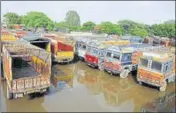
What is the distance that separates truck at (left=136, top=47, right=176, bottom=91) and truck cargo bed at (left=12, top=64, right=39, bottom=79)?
5725mm

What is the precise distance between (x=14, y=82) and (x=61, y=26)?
147 feet

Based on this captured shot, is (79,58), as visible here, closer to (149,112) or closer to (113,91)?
(113,91)

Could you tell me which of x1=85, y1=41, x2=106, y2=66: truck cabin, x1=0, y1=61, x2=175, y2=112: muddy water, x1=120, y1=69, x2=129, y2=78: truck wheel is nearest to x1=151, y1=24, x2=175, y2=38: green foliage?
x1=85, y1=41, x2=106, y2=66: truck cabin

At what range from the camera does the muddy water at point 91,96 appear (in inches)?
328

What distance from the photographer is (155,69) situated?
10.6m

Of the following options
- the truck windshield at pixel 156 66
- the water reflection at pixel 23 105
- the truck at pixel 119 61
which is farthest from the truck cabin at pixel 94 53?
the water reflection at pixel 23 105

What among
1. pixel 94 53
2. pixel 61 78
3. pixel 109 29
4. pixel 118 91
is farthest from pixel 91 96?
pixel 109 29

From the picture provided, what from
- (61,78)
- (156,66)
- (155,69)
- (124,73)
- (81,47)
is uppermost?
(81,47)

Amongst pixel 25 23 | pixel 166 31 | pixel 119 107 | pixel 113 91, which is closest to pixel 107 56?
pixel 113 91

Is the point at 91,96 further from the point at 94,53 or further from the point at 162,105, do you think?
the point at 94,53

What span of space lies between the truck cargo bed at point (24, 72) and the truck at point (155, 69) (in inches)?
225

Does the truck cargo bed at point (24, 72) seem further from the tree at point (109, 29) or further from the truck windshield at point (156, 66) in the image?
the tree at point (109, 29)

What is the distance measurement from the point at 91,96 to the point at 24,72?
364 centimetres

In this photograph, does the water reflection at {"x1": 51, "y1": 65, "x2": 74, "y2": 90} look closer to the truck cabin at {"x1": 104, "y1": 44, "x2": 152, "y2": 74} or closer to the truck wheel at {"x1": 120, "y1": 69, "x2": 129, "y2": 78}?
the truck cabin at {"x1": 104, "y1": 44, "x2": 152, "y2": 74}
